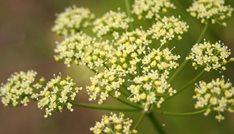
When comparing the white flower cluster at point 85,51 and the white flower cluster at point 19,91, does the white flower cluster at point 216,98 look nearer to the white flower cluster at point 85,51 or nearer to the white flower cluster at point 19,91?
the white flower cluster at point 85,51

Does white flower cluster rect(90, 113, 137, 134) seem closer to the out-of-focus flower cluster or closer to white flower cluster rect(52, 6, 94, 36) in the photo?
the out-of-focus flower cluster

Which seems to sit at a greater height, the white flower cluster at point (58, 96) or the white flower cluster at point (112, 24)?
the white flower cluster at point (112, 24)

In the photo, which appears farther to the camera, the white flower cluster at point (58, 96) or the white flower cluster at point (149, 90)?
the white flower cluster at point (58, 96)

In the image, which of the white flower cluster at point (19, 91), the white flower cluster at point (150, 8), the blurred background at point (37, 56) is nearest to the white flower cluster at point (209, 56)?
the white flower cluster at point (150, 8)

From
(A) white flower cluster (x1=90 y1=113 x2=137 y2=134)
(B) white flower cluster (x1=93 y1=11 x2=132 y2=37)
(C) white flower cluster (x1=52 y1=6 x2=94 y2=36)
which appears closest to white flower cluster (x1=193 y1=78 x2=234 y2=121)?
(A) white flower cluster (x1=90 y1=113 x2=137 y2=134)

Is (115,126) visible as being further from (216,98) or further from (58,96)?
(216,98)

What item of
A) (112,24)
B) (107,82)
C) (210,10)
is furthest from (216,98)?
(112,24)
